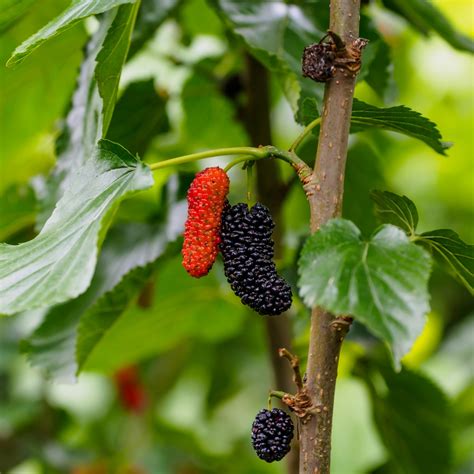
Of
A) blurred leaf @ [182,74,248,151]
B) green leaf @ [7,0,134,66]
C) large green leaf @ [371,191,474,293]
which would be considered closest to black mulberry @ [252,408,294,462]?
large green leaf @ [371,191,474,293]

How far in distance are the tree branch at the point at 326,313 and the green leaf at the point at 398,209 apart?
7 cm

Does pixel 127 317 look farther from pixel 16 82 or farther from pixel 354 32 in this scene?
pixel 354 32

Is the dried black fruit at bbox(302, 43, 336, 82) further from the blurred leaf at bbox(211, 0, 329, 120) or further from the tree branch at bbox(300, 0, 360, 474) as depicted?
the blurred leaf at bbox(211, 0, 329, 120)

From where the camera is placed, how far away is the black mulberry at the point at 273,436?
471mm

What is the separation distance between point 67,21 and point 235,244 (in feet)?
0.54

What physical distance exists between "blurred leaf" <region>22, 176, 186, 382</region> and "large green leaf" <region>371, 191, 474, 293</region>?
0.29 m

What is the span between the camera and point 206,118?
111 centimetres

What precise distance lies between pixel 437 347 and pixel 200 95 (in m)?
0.77

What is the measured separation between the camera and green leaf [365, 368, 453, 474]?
888 millimetres

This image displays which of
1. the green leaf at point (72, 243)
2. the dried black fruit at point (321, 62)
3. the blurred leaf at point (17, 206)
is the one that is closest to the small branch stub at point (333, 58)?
the dried black fruit at point (321, 62)

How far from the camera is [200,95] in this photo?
3.48 ft

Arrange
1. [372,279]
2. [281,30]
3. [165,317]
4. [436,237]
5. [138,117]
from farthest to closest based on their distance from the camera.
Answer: [165,317]
[138,117]
[281,30]
[436,237]
[372,279]

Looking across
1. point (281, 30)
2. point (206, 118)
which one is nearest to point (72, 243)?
point (281, 30)

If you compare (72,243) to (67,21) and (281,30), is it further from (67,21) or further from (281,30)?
(281,30)
